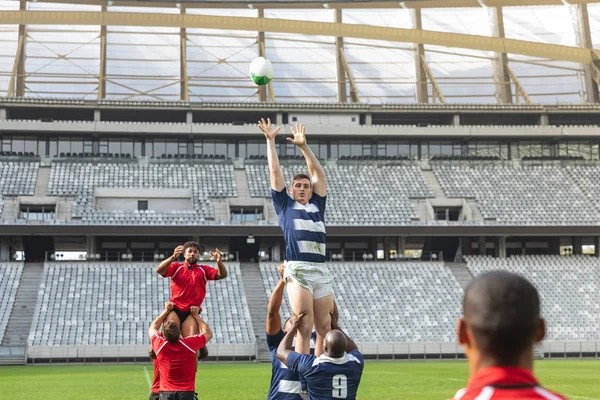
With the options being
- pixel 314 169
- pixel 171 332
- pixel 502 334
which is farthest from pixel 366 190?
pixel 502 334

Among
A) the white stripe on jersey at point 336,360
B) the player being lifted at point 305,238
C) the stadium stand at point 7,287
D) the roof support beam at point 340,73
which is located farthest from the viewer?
the roof support beam at point 340,73

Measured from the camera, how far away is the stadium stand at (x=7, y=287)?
43581 millimetres

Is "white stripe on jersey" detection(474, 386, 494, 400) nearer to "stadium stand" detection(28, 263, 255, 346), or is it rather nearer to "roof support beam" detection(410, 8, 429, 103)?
"stadium stand" detection(28, 263, 255, 346)

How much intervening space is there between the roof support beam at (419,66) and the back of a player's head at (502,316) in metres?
59.9

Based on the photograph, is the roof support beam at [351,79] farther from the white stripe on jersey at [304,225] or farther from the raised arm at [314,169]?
the white stripe on jersey at [304,225]

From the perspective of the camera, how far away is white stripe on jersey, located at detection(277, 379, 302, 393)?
7797mm

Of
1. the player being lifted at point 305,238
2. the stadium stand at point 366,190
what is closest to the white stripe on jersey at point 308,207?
the player being lifted at point 305,238

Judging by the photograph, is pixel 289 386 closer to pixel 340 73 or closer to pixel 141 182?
pixel 141 182

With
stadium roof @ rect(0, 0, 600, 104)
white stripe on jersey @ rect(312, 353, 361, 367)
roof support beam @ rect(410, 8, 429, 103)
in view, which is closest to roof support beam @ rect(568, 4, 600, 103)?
stadium roof @ rect(0, 0, 600, 104)

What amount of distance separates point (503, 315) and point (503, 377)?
0.21 meters

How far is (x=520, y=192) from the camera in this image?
2239 inches

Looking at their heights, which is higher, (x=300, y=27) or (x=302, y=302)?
(x=300, y=27)

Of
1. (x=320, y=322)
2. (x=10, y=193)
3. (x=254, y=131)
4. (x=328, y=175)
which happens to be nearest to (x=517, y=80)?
(x=328, y=175)

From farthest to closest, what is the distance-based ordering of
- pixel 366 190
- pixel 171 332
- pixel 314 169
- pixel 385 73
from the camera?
pixel 385 73, pixel 366 190, pixel 314 169, pixel 171 332
